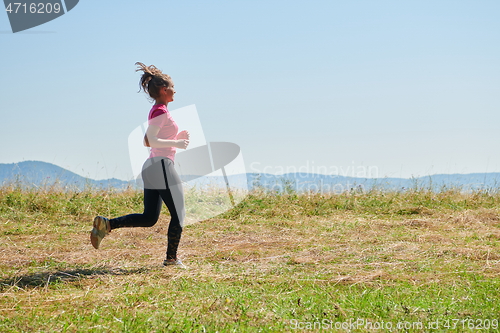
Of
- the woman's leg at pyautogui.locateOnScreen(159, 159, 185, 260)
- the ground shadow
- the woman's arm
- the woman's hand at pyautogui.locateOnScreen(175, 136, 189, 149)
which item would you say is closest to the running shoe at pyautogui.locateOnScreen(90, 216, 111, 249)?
the ground shadow

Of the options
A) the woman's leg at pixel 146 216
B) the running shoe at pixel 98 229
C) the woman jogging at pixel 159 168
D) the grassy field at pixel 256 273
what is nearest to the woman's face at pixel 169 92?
the woman jogging at pixel 159 168

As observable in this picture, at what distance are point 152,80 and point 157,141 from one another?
0.70 meters

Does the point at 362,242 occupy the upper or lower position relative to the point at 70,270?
lower

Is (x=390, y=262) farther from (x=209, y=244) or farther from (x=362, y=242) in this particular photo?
(x=209, y=244)

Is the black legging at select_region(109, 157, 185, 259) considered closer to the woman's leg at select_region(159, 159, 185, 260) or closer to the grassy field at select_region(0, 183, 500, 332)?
the woman's leg at select_region(159, 159, 185, 260)

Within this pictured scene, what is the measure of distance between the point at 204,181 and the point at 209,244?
4.26 meters

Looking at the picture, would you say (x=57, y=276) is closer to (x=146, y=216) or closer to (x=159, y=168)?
(x=146, y=216)

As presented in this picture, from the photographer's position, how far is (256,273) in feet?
14.8

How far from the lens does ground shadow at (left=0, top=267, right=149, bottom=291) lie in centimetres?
423

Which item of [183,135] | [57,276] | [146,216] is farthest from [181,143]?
[57,276]

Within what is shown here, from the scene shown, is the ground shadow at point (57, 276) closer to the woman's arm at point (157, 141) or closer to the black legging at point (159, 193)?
the black legging at point (159, 193)

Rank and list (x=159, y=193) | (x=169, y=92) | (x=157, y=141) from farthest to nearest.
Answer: (x=169, y=92), (x=159, y=193), (x=157, y=141)

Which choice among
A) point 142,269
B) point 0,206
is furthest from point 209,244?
point 0,206

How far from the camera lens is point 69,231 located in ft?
25.1
